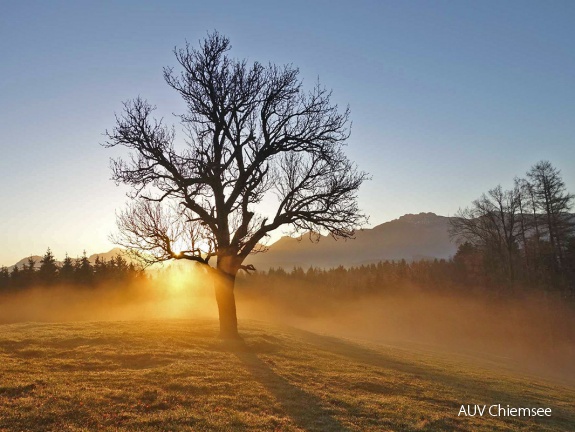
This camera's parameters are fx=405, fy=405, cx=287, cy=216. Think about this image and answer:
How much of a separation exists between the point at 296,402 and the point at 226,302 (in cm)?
1055

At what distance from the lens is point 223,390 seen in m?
13.5

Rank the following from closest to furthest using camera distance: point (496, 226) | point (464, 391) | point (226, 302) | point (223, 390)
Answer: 1. point (223, 390)
2. point (464, 391)
3. point (226, 302)
4. point (496, 226)

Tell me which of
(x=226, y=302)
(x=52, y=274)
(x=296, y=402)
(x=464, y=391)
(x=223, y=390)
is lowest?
(x=464, y=391)

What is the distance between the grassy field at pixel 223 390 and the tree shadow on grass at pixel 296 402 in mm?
36

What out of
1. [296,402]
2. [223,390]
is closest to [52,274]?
[223,390]

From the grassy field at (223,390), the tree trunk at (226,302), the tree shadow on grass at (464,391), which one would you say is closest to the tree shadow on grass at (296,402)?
the grassy field at (223,390)

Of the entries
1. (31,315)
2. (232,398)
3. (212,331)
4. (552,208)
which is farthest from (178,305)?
(232,398)

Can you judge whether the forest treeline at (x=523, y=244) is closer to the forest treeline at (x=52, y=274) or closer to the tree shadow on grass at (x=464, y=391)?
the tree shadow on grass at (x=464, y=391)

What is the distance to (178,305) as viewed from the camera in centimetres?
8981

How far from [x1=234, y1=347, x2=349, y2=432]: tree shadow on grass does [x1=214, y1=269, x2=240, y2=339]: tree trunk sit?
16.1ft

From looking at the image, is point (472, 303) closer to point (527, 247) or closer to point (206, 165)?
point (527, 247)

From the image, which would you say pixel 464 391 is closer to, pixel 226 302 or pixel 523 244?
pixel 226 302

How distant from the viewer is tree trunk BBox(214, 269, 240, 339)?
22484 millimetres

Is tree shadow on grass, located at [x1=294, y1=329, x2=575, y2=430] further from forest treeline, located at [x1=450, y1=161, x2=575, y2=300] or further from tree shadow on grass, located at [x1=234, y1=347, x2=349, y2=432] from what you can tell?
forest treeline, located at [x1=450, y1=161, x2=575, y2=300]
